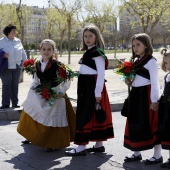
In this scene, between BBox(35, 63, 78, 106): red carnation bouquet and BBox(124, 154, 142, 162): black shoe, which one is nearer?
BBox(124, 154, 142, 162): black shoe

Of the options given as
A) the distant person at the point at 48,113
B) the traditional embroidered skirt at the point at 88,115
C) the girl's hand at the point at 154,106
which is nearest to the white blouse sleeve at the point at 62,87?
the distant person at the point at 48,113

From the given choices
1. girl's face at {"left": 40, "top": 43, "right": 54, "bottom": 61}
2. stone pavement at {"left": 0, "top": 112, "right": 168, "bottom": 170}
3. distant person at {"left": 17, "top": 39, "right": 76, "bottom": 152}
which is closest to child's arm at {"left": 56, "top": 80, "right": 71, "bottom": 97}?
distant person at {"left": 17, "top": 39, "right": 76, "bottom": 152}

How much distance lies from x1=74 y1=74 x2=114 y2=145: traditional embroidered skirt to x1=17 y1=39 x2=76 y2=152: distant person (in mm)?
383

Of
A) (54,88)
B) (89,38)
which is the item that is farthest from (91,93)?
(89,38)

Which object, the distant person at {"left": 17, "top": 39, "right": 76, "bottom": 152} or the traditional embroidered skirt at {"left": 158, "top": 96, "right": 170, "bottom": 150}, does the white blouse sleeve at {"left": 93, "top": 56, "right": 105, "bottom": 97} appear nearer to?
the distant person at {"left": 17, "top": 39, "right": 76, "bottom": 152}

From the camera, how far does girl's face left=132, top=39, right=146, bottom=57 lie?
5.23 meters

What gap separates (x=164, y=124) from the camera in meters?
4.98

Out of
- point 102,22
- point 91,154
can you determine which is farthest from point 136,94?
point 102,22

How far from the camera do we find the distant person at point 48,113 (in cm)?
609

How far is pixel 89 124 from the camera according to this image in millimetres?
5727

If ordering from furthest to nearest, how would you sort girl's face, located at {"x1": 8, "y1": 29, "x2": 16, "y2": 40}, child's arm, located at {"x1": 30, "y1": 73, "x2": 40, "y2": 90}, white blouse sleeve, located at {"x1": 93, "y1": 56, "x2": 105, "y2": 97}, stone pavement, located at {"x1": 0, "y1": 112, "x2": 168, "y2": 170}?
girl's face, located at {"x1": 8, "y1": 29, "x2": 16, "y2": 40}, child's arm, located at {"x1": 30, "y1": 73, "x2": 40, "y2": 90}, white blouse sleeve, located at {"x1": 93, "y1": 56, "x2": 105, "y2": 97}, stone pavement, located at {"x1": 0, "y1": 112, "x2": 168, "y2": 170}

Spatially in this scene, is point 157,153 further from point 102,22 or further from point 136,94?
point 102,22

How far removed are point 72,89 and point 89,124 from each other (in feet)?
24.7

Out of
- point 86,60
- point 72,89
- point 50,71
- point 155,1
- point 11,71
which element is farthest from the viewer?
point 155,1
